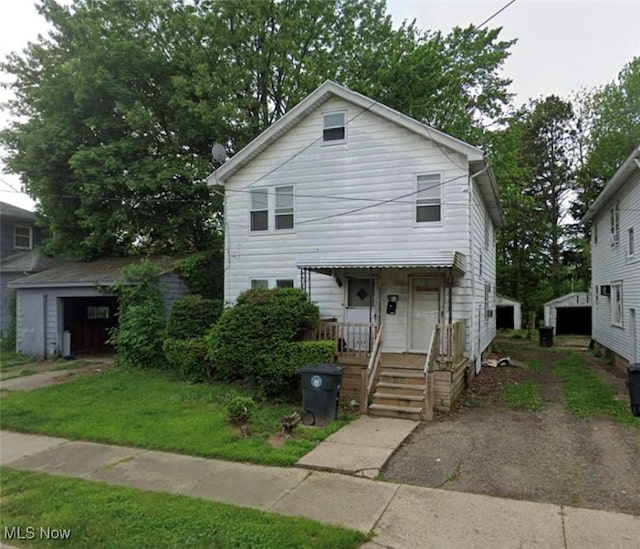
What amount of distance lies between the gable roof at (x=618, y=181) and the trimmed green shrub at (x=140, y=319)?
13.3 metres

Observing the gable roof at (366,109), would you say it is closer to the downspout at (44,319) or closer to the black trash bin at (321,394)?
the black trash bin at (321,394)

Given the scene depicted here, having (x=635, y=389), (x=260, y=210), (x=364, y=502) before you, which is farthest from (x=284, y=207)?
(x=364, y=502)

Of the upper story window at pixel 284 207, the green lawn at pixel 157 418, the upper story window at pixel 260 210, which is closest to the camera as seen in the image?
the green lawn at pixel 157 418

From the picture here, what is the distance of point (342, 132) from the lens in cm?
1228

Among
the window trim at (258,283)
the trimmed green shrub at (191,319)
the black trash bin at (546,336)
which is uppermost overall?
the window trim at (258,283)

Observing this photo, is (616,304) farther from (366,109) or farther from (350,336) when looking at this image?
(366,109)

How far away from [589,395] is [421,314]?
4.15m

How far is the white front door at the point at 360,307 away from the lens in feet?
37.5

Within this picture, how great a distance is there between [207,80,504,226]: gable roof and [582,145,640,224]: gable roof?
3.19 meters

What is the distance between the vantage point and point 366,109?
11.9 meters

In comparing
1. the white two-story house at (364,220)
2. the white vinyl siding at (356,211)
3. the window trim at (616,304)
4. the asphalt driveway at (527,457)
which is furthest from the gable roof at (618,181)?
the asphalt driveway at (527,457)

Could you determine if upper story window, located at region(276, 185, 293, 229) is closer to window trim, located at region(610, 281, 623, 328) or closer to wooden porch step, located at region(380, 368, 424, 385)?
wooden porch step, located at region(380, 368, 424, 385)

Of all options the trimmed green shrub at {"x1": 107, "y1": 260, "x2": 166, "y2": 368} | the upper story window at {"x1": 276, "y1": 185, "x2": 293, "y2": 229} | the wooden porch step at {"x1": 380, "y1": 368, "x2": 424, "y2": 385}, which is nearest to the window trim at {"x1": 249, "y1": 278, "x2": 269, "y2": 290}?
the upper story window at {"x1": 276, "y1": 185, "x2": 293, "y2": 229}

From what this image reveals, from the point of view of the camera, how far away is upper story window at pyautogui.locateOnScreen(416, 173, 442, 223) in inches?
438
